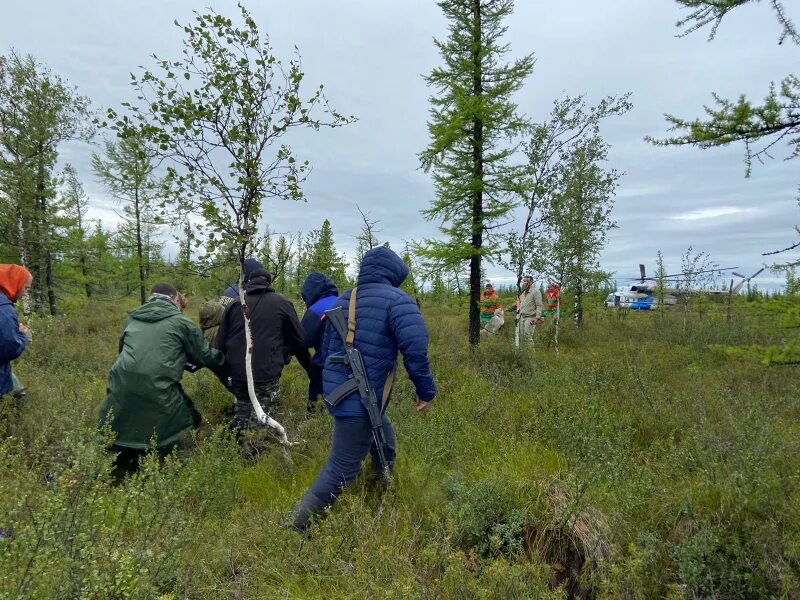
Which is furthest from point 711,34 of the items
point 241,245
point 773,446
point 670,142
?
point 241,245

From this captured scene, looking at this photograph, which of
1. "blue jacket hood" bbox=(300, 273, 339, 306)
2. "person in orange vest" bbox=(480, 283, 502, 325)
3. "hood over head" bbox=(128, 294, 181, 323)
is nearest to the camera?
"hood over head" bbox=(128, 294, 181, 323)

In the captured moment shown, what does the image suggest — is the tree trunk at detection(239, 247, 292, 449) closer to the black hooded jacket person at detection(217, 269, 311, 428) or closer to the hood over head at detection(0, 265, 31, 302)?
the black hooded jacket person at detection(217, 269, 311, 428)

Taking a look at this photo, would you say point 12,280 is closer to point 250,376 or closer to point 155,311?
point 155,311

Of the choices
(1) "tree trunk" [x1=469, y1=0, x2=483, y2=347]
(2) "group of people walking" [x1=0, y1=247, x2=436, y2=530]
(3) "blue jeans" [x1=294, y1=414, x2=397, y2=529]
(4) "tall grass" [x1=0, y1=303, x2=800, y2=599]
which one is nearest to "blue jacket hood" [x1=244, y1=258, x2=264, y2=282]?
(2) "group of people walking" [x1=0, y1=247, x2=436, y2=530]

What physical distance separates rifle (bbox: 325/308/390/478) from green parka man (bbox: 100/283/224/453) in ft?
6.22

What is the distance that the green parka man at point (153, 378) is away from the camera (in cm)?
392

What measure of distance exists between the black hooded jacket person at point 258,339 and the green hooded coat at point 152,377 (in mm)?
347

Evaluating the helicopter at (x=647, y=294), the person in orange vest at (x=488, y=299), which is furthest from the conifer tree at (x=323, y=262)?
the helicopter at (x=647, y=294)

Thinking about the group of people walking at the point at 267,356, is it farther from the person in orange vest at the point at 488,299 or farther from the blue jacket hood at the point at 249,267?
the person in orange vest at the point at 488,299

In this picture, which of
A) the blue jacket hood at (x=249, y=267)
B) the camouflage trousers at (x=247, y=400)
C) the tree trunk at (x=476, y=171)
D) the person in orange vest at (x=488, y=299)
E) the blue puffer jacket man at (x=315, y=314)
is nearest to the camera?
the camouflage trousers at (x=247, y=400)

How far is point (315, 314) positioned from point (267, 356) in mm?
790

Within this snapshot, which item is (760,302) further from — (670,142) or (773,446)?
(670,142)

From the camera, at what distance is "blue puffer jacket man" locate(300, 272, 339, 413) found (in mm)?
5039

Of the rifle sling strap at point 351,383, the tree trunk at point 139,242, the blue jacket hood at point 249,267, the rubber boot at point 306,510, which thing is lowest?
the rubber boot at point 306,510
